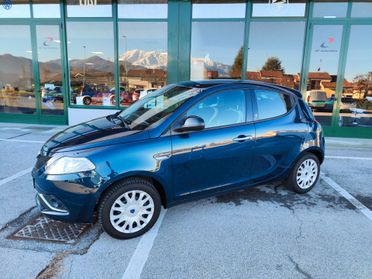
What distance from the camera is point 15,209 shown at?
3.61 metres

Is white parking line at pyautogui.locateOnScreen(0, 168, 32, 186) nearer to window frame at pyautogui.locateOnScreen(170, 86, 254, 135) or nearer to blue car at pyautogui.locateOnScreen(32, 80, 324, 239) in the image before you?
blue car at pyautogui.locateOnScreen(32, 80, 324, 239)

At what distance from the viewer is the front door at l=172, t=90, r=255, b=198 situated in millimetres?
3156

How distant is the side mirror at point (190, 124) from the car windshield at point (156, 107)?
21cm

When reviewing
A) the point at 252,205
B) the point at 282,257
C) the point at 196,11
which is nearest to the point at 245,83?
the point at 252,205

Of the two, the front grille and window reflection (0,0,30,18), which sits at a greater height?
window reflection (0,0,30,18)

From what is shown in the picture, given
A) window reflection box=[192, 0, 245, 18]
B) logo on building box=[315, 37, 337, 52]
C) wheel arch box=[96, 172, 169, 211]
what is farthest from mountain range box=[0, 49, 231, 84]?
wheel arch box=[96, 172, 169, 211]

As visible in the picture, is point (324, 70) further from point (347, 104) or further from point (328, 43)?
point (347, 104)

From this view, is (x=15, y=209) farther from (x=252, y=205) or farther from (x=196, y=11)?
(x=196, y=11)

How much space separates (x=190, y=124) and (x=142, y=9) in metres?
6.25

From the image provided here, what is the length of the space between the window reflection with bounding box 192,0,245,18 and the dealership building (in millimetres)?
25

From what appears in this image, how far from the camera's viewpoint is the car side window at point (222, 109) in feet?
10.9

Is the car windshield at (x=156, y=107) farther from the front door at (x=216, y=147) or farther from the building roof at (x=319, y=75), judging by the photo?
the building roof at (x=319, y=75)

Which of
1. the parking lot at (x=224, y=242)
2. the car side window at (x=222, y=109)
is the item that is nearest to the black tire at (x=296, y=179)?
the parking lot at (x=224, y=242)

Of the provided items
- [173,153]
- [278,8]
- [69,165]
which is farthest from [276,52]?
Answer: [69,165]
